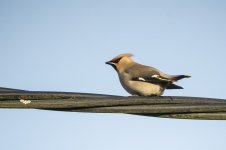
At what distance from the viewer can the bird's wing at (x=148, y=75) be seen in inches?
241

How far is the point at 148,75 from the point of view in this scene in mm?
6258

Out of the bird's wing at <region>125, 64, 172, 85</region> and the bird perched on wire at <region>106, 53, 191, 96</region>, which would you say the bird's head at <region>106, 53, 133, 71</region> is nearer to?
the bird perched on wire at <region>106, 53, 191, 96</region>

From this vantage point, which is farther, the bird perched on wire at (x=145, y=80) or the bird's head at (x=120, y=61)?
the bird's head at (x=120, y=61)

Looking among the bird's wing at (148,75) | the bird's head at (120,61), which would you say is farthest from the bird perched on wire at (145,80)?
the bird's head at (120,61)

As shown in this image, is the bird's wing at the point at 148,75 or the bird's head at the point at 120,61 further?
the bird's head at the point at 120,61

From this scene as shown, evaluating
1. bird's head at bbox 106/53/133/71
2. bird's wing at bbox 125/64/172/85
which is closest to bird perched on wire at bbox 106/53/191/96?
bird's wing at bbox 125/64/172/85

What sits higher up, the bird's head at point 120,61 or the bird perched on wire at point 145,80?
the bird's head at point 120,61

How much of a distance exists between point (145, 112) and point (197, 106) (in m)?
0.38

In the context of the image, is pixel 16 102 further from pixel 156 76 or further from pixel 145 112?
pixel 156 76

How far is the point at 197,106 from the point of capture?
3.46 meters

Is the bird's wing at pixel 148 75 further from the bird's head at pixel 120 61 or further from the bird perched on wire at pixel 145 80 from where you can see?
the bird's head at pixel 120 61

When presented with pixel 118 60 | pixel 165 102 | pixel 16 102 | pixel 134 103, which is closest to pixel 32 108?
pixel 16 102

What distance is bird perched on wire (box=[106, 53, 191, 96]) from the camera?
20.0 feet

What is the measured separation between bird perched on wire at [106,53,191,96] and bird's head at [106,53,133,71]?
0.97 feet
